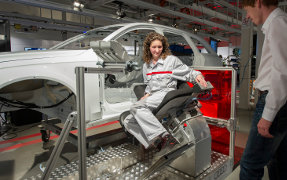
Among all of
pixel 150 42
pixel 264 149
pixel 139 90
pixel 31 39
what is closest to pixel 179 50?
pixel 150 42

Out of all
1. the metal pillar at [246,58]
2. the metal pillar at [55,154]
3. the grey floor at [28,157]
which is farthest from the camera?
the metal pillar at [246,58]

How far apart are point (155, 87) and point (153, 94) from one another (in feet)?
0.41

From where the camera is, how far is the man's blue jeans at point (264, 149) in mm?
1139

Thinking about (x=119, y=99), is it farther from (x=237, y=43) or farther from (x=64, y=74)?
(x=237, y=43)

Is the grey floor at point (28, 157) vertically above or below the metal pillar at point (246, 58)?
below

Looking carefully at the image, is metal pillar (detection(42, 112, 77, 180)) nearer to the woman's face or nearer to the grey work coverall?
the grey work coverall

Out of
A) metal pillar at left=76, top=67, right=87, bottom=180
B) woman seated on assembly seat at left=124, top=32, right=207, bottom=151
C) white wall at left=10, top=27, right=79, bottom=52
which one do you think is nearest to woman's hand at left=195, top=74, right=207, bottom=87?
woman seated on assembly seat at left=124, top=32, right=207, bottom=151

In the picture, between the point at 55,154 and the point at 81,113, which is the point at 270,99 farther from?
the point at 55,154

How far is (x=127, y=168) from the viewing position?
2273 millimetres

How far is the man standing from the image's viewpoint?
3.37 feet

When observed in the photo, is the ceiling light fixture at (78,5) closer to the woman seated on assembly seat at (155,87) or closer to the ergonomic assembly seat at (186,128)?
the woman seated on assembly seat at (155,87)

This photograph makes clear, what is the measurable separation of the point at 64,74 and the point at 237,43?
1542cm

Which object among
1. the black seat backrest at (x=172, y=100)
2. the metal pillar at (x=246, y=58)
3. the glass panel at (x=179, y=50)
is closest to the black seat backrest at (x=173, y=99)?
the black seat backrest at (x=172, y=100)

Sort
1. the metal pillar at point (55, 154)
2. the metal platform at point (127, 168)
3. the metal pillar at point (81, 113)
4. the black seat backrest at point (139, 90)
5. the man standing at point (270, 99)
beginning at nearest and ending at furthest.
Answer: the man standing at point (270, 99), the metal pillar at point (81, 113), the metal pillar at point (55, 154), the metal platform at point (127, 168), the black seat backrest at point (139, 90)
